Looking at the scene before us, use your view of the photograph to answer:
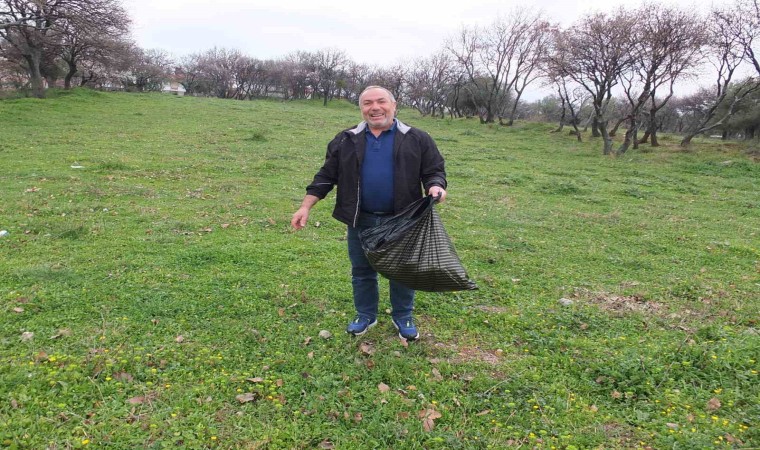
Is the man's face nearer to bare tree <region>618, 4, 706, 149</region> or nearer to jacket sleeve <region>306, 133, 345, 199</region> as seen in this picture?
jacket sleeve <region>306, 133, 345, 199</region>

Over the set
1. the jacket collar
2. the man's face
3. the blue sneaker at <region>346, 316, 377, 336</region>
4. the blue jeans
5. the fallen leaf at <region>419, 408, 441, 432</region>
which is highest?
the man's face

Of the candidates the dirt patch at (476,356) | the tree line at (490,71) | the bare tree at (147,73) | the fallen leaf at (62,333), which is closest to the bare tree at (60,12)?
the tree line at (490,71)

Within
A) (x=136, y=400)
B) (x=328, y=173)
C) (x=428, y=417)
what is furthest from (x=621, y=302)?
(x=136, y=400)

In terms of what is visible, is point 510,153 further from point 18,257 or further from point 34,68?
point 34,68

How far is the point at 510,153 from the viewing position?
773 inches

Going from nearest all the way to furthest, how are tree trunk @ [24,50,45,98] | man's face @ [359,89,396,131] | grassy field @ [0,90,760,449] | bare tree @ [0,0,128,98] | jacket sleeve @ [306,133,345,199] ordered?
grassy field @ [0,90,760,449] → man's face @ [359,89,396,131] → jacket sleeve @ [306,133,345,199] → bare tree @ [0,0,128,98] → tree trunk @ [24,50,45,98]

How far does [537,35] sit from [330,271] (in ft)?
121

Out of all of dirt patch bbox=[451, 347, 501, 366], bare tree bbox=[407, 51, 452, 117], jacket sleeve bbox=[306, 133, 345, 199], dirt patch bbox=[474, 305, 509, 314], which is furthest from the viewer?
bare tree bbox=[407, 51, 452, 117]

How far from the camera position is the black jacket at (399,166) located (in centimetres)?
350

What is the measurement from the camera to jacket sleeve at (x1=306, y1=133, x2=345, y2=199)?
12.2ft

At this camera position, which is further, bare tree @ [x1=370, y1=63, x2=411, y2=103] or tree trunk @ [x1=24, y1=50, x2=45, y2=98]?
bare tree @ [x1=370, y1=63, x2=411, y2=103]

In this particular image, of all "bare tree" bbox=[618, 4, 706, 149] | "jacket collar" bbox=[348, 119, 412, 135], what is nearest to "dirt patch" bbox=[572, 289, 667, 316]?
"jacket collar" bbox=[348, 119, 412, 135]

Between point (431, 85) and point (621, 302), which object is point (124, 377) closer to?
point (621, 302)

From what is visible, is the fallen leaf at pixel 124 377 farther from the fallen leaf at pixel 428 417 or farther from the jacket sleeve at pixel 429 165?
the jacket sleeve at pixel 429 165
